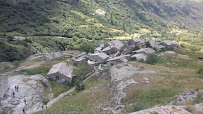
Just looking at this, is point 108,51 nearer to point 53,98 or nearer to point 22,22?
point 53,98

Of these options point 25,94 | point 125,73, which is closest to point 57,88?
point 25,94

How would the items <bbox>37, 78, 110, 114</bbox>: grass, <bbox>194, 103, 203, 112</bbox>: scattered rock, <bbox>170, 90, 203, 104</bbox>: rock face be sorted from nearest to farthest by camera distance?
<bbox>194, 103, 203, 112</bbox>: scattered rock
<bbox>170, 90, 203, 104</bbox>: rock face
<bbox>37, 78, 110, 114</bbox>: grass

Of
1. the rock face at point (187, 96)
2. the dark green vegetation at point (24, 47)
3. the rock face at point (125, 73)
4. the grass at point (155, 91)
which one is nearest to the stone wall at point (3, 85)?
the rock face at point (125, 73)

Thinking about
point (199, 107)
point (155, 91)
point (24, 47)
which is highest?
point (199, 107)

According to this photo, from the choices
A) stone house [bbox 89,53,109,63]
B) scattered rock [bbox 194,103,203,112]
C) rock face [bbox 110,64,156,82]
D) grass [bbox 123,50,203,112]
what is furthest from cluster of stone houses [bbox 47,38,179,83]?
scattered rock [bbox 194,103,203,112]

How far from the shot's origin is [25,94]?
105ft

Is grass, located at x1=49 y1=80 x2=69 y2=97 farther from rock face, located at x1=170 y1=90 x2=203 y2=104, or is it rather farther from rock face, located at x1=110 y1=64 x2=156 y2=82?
rock face, located at x1=170 y1=90 x2=203 y2=104

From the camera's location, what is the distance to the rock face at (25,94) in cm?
2853

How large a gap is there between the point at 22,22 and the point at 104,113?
108427mm

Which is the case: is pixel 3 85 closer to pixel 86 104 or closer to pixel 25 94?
pixel 25 94

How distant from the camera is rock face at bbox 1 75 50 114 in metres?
28.5

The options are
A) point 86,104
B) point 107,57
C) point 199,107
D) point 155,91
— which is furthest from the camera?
point 107,57

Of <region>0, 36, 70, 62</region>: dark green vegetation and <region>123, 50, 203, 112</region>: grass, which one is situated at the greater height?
<region>123, 50, 203, 112</region>: grass

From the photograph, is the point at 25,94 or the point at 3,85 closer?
the point at 3,85
